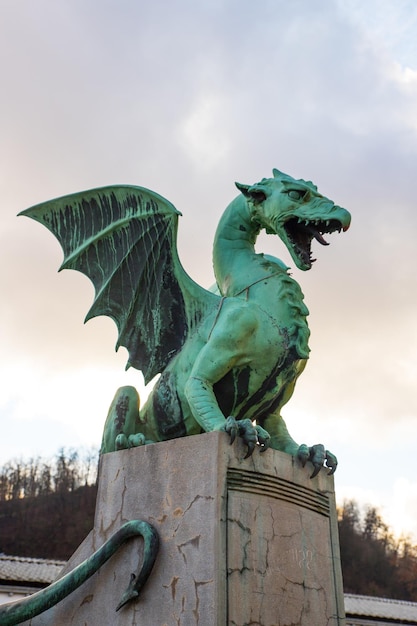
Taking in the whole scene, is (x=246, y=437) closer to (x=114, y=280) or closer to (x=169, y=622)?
(x=169, y=622)

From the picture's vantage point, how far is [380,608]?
2805 centimetres

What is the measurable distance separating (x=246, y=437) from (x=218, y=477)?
31 centimetres

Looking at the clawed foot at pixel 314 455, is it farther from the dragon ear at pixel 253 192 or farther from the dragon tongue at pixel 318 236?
the dragon ear at pixel 253 192

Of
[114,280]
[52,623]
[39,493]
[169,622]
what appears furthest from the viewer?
[39,493]

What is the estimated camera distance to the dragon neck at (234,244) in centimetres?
533

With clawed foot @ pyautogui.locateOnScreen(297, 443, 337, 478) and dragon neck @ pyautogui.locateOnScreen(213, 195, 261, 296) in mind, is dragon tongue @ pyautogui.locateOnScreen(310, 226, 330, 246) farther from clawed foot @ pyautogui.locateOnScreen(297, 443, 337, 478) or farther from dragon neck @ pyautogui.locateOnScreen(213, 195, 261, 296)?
clawed foot @ pyautogui.locateOnScreen(297, 443, 337, 478)

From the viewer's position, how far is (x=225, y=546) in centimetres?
389

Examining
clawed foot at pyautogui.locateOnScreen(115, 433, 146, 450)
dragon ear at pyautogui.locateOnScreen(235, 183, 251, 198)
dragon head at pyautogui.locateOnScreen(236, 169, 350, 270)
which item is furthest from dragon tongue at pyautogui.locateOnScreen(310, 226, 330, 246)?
clawed foot at pyautogui.locateOnScreen(115, 433, 146, 450)

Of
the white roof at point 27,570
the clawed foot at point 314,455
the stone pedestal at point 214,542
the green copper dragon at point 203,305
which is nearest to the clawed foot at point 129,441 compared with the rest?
the green copper dragon at point 203,305

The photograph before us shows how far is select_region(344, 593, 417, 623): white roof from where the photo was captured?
85.4 ft

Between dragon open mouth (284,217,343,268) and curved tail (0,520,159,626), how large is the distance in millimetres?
2197

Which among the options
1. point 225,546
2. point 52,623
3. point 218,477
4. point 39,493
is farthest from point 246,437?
point 39,493

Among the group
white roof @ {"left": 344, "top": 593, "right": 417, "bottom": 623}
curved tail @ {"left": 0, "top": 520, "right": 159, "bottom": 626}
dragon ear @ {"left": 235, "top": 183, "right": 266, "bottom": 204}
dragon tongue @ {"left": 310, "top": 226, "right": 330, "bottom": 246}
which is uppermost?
dragon ear @ {"left": 235, "top": 183, "right": 266, "bottom": 204}

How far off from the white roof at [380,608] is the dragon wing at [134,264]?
22.4 meters
